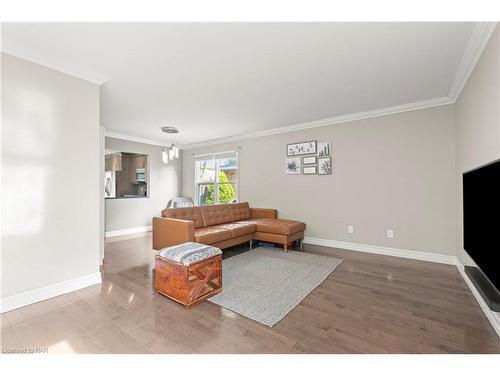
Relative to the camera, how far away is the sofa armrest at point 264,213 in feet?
16.4

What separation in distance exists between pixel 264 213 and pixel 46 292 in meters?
3.72

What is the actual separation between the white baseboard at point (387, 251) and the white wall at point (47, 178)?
3.74 metres

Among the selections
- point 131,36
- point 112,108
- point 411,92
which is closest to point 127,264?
point 112,108

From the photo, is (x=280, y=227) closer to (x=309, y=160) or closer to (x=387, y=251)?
(x=309, y=160)

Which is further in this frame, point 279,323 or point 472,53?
point 472,53

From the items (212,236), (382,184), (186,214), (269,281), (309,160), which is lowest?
(269,281)

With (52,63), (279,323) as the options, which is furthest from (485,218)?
(52,63)

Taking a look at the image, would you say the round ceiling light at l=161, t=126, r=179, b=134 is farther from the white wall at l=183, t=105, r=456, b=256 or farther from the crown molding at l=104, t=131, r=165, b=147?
the white wall at l=183, t=105, r=456, b=256

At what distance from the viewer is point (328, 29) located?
1908mm

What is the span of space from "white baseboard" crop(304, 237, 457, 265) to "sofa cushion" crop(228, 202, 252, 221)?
4.57ft

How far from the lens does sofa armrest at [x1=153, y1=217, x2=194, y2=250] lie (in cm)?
325

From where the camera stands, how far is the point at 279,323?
75.0 inches
